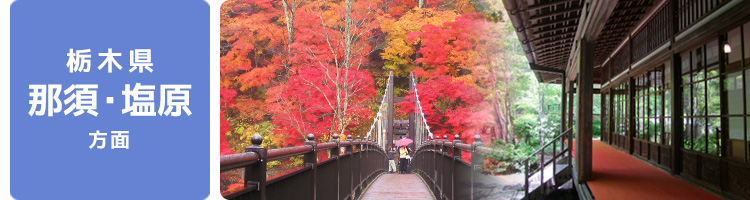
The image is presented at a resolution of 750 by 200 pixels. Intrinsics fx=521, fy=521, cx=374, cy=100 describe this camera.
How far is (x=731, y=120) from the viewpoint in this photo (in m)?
3.08

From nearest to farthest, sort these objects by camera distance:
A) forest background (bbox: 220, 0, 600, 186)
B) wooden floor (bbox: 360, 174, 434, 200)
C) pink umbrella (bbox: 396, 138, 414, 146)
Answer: wooden floor (bbox: 360, 174, 434, 200) < forest background (bbox: 220, 0, 600, 186) < pink umbrella (bbox: 396, 138, 414, 146)

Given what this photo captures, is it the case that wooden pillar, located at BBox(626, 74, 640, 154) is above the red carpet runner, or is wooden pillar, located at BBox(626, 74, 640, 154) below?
above

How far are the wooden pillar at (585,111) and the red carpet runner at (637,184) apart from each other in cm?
13

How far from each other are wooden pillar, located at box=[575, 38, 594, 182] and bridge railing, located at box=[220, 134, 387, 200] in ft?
6.04

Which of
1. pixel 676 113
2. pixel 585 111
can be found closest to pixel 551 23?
pixel 585 111

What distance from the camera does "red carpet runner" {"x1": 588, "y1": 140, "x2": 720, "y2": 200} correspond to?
11.0 ft

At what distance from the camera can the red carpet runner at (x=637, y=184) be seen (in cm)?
335

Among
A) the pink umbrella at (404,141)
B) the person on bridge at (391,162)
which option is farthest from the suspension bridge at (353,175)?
the person on bridge at (391,162)

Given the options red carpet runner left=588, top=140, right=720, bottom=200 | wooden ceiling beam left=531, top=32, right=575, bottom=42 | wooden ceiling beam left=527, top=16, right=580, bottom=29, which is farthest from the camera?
wooden ceiling beam left=531, top=32, right=575, bottom=42

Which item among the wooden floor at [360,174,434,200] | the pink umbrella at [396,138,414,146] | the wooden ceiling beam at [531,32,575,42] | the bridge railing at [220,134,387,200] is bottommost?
the wooden floor at [360,174,434,200]

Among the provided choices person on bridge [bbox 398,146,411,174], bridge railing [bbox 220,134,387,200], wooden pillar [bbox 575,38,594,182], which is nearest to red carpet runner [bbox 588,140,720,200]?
wooden pillar [bbox 575,38,594,182]

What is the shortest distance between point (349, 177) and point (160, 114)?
172cm

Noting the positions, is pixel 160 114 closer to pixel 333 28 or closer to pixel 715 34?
pixel 715 34

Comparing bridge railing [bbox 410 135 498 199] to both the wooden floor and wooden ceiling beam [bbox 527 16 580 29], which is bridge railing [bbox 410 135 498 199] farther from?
wooden ceiling beam [bbox 527 16 580 29]
